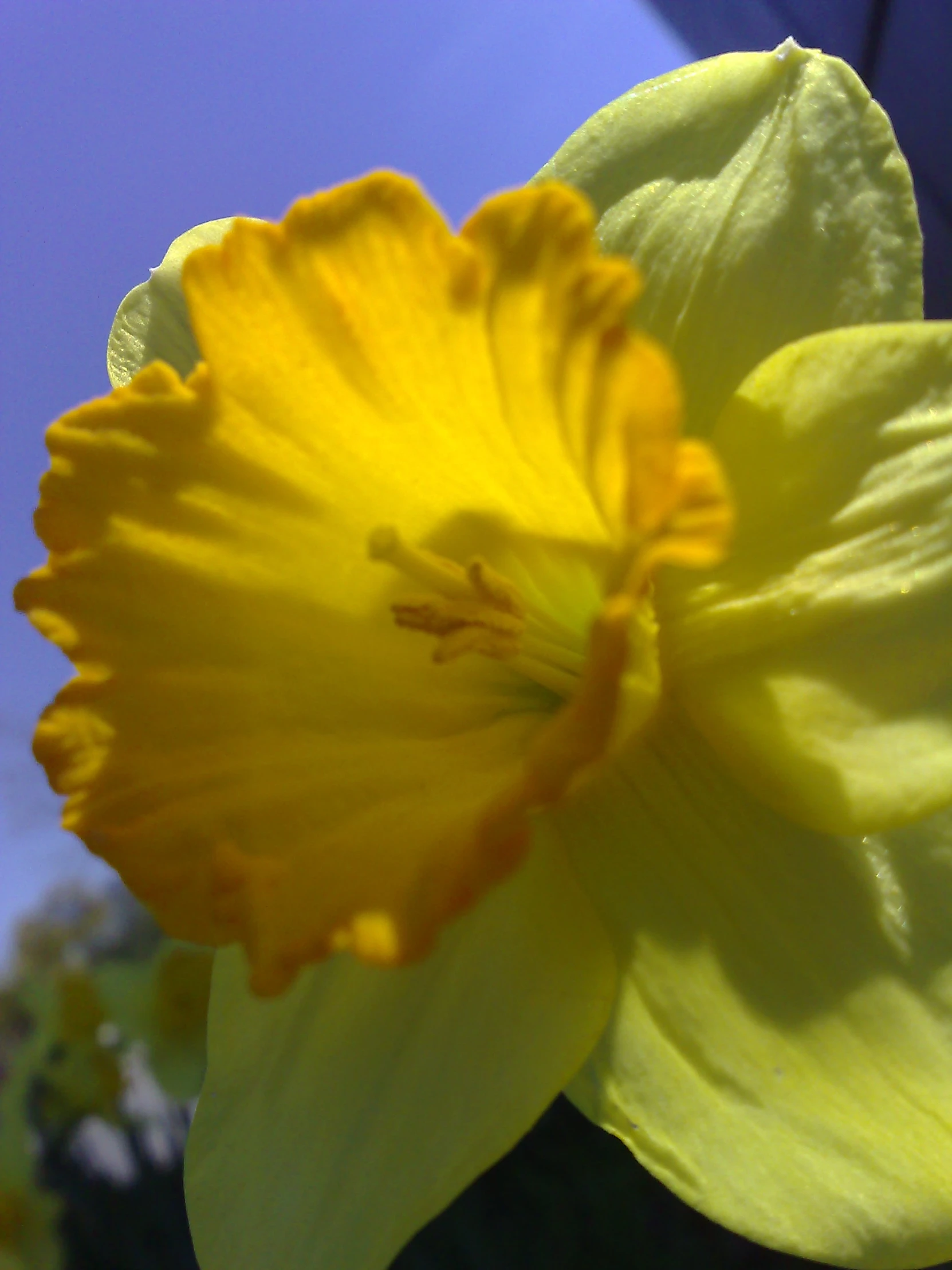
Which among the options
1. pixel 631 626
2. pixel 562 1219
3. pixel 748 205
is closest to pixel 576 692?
pixel 631 626

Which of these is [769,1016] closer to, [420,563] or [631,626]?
[631,626]

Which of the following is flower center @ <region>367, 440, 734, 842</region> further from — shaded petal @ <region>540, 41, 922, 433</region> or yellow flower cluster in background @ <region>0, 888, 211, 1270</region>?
yellow flower cluster in background @ <region>0, 888, 211, 1270</region>

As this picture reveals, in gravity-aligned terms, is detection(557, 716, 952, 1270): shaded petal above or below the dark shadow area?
above

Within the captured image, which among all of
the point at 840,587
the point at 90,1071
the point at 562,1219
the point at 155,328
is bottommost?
the point at 562,1219

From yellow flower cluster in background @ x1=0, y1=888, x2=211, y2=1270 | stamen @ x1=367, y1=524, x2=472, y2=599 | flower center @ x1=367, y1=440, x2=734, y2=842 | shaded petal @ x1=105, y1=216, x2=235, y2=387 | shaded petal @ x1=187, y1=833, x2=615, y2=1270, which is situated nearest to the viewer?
flower center @ x1=367, y1=440, x2=734, y2=842

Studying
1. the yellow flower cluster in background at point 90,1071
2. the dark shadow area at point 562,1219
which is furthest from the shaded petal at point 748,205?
the yellow flower cluster in background at point 90,1071

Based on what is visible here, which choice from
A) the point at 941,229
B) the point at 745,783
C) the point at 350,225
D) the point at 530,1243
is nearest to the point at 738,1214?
the point at 745,783

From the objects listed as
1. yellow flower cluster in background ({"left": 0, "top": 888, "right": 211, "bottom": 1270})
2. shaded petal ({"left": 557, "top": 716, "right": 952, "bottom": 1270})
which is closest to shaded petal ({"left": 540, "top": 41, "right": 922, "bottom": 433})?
shaded petal ({"left": 557, "top": 716, "right": 952, "bottom": 1270})
